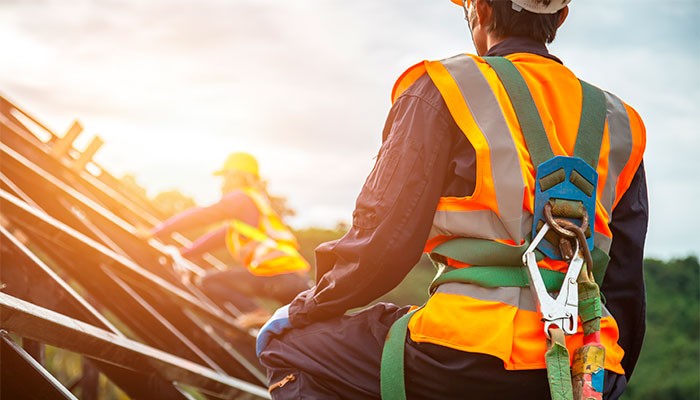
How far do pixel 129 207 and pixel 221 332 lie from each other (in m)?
1.26

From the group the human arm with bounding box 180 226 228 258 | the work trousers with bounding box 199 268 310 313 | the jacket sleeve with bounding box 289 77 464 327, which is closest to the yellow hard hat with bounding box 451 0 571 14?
the jacket sleeve with bounding box 289 77 464 327

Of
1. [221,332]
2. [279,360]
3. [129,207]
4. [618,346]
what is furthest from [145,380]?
[129,207]

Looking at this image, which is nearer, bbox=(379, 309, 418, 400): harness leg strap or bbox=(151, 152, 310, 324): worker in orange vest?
bbox=(379, 309, 418, 400): harness leg strap

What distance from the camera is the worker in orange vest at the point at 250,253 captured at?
6820 mm

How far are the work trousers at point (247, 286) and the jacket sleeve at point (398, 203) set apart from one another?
4.87 metres

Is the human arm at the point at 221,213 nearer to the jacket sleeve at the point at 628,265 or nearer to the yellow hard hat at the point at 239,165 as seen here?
the yellow hard hat at the point at 239,165

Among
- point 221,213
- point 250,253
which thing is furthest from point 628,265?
point 250,253

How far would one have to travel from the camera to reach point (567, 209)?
1925 millimetres

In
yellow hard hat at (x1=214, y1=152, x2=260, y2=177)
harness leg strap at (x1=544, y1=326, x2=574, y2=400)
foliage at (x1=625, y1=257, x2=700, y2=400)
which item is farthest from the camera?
foliage at (x1=625, y1=257, x2=700, y2=400)

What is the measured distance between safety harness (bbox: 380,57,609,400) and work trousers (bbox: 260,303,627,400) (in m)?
0.06

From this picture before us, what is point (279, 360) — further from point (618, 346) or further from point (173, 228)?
point (173, 228)

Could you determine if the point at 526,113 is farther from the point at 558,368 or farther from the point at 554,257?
the point at 558,368

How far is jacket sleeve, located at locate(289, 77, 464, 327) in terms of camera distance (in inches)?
77.8

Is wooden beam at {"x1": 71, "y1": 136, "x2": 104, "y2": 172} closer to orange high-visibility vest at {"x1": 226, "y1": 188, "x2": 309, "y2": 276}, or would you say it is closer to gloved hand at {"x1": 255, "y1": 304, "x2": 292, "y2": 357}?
orange high-visibility vest at {"x1": 226, "y1": 188, "x2": 309, "y2": 276}
